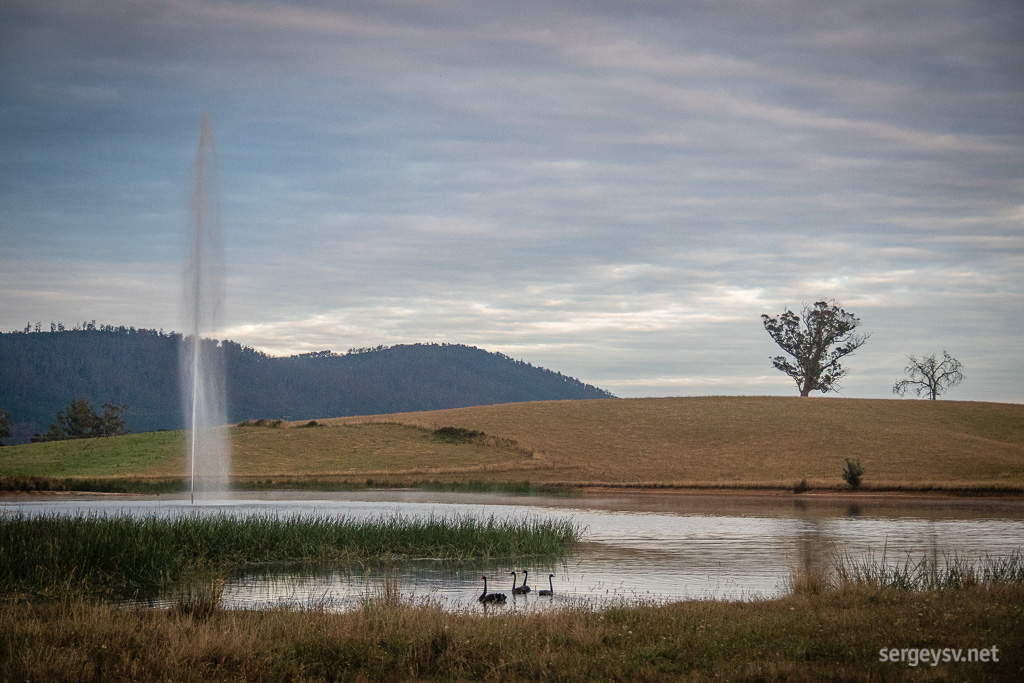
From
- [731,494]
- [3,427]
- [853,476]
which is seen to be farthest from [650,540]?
[3,427]

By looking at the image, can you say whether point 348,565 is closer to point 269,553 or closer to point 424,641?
point 269,553

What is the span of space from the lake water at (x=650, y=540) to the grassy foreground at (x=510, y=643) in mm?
3243

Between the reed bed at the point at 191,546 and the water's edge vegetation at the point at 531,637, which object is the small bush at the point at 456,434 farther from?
the water's edge vegetation at the point at 531,637

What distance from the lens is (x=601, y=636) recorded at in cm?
1347

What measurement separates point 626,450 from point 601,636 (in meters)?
68.2

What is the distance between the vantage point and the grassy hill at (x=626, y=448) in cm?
6781

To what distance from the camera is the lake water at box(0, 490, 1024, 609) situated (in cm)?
2023

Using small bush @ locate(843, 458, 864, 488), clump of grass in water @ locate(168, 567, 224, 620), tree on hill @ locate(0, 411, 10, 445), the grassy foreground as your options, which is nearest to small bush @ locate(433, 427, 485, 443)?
small bush @ locate(843, 458, 864, 488)

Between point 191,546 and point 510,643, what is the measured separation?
14.2 metres

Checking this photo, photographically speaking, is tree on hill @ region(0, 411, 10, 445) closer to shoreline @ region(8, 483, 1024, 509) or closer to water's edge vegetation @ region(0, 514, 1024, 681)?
shoreline @ region(8, 483, 1024, 509)

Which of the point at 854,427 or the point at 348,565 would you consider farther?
the point at 854,427

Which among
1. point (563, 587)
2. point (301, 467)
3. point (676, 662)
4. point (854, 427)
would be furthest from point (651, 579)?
point (854, 427)

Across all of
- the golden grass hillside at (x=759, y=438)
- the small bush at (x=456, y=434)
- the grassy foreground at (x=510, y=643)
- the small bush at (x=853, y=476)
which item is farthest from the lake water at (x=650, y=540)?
the small bush at (x=456, y=434)

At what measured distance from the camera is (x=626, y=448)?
81.8m
